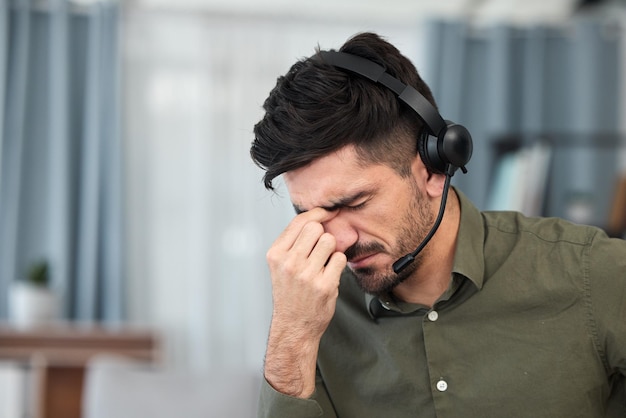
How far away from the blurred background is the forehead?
2.92 metres

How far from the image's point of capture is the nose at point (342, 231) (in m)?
1.20

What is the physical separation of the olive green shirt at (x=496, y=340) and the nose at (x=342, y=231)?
0.37 feet

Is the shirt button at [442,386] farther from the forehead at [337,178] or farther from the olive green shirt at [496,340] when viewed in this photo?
the forehead at [337,178]

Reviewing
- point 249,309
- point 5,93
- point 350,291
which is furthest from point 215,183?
point 350,291

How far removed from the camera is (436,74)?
433 centimetres

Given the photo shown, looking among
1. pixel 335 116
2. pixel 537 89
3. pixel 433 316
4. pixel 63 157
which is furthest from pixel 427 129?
pixel 537 89

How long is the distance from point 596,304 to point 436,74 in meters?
Result: 3.29

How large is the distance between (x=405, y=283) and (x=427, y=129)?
23 cm

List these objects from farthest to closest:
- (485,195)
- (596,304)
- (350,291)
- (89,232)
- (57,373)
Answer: (485,195) < (89,232) < (57,373) < (350,291) < (596,304)

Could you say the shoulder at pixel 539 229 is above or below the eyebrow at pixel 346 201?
below

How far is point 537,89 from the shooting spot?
4.43 meters

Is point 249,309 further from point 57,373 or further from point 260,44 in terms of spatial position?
point 260,44

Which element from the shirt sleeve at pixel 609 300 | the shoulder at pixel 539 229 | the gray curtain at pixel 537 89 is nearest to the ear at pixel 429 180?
the shoulder at pixel 539 229

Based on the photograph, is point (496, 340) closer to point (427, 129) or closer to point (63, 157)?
point (427, 129)
